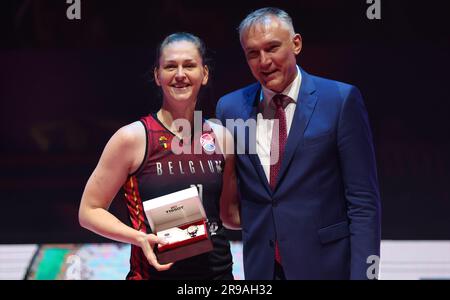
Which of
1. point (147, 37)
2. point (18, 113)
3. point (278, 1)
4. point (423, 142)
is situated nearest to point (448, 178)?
point (423, 142)

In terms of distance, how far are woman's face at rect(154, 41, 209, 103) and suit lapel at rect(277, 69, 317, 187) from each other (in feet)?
1.34

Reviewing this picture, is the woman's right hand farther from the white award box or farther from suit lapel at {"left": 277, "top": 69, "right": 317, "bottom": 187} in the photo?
suit lapel at {"left": 277, "top": 69, "right": 317, "bottom": 187}

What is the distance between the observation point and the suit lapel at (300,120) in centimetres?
228

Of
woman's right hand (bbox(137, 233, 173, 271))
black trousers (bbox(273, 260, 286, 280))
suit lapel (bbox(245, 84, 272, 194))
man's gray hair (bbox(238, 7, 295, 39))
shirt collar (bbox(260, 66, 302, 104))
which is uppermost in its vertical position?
man's gray hair (bbox(238, 7, 295, 39))

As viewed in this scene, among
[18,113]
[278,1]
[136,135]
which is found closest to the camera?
[136,135]

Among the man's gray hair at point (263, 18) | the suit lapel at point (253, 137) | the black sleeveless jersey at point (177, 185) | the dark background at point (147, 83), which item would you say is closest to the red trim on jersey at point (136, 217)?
the black sleeveless jersey at point (177, 185)

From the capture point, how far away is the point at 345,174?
2.27m

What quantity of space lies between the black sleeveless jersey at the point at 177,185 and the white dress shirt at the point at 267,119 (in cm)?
18

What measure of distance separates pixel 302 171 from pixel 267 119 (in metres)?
0.26

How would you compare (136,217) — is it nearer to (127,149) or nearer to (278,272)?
(127,149)

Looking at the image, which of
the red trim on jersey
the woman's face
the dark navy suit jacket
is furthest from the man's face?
the red trim on jersey

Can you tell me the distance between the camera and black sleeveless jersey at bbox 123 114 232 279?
87.8 inches
